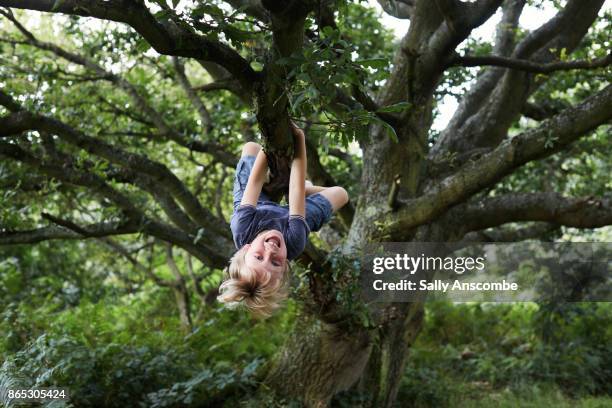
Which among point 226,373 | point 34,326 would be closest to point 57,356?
point 34,326

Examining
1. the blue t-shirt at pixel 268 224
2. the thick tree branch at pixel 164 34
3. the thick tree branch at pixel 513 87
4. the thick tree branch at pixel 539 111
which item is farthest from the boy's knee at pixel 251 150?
the thick tree branch at pixel 539 111

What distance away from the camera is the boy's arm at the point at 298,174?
160 inches

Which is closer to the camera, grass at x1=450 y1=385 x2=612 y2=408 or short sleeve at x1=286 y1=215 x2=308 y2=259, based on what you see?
short sleeve at x1=286 y1=215 x2=308 y2=259

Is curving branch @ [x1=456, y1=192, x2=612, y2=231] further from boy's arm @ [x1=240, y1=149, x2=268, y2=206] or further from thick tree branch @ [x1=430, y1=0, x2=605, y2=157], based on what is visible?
boy's arm @ [x1=240, y1=149, x2=268, y2=206]

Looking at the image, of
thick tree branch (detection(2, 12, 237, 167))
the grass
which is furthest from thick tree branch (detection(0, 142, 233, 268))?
the grass

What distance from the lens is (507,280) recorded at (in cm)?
894

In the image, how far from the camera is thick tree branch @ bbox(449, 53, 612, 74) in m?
5.50

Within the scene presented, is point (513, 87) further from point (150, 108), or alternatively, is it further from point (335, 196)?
point (150, 108)

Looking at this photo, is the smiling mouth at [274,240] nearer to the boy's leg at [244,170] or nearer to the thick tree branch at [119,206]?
the boy's leg at [244,170]

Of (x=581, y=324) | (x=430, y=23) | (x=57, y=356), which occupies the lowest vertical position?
(x=57, y=356)

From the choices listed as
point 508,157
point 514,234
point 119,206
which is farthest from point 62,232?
point 514,234

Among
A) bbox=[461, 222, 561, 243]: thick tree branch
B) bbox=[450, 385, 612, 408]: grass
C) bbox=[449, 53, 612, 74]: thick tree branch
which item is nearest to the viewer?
bbox=[449, 53, 612, 74]: thick tree branch

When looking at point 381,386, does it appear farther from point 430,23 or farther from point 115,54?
point 115,54

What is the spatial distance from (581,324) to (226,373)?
5790mm
